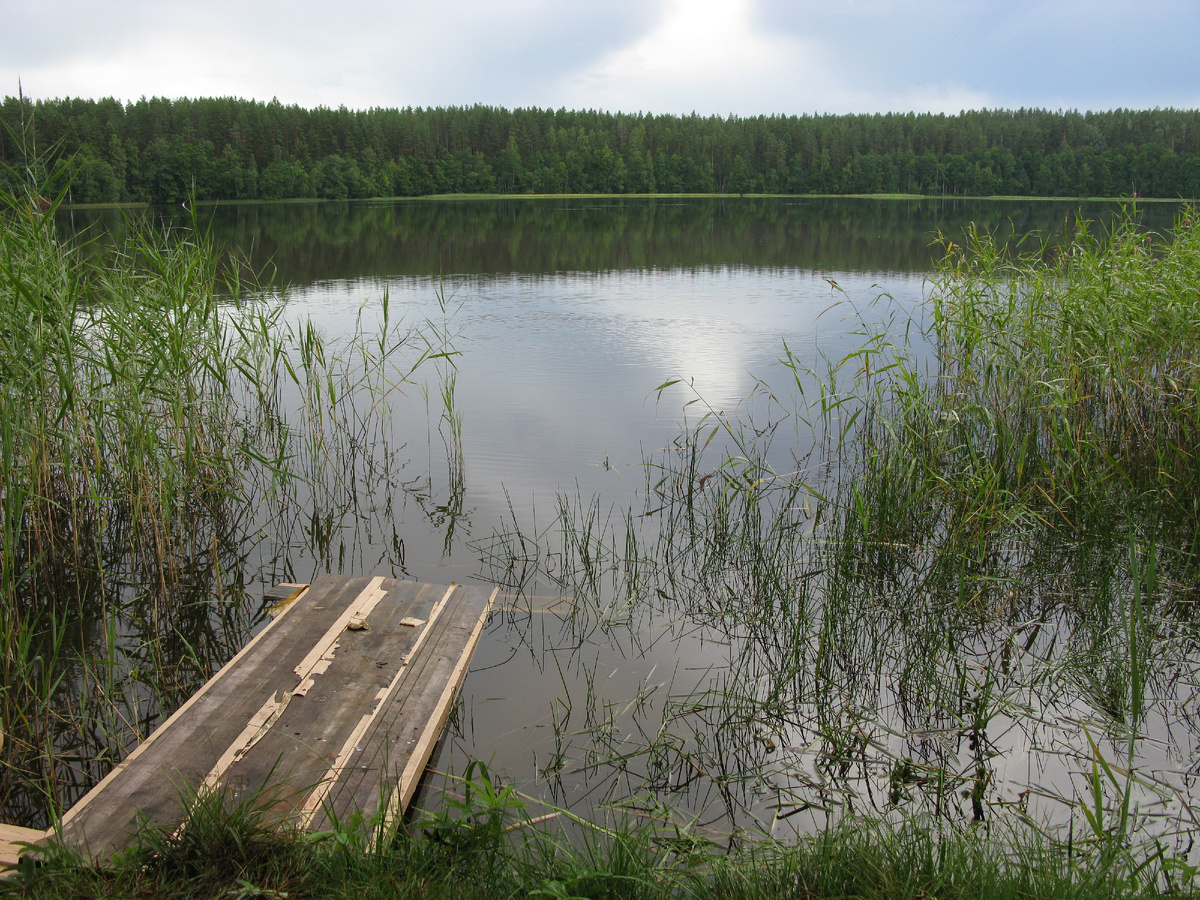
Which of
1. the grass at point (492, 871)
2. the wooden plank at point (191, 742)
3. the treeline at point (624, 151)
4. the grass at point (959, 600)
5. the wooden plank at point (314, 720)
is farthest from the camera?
the treeline at point (624, 151)

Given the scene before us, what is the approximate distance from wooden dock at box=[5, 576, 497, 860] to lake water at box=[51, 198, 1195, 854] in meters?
0.25

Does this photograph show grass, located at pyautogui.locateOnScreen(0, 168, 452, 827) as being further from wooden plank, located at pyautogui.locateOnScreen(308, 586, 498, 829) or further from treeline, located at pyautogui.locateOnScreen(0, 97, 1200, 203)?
treeline, located at pyautogui.locateOnScreen(0, 97, 1200, 203)

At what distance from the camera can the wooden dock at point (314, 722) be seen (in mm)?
2486

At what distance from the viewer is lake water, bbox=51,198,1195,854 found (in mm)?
3088

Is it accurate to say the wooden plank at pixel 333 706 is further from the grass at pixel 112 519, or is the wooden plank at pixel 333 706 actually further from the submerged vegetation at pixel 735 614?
the grass at pixel 112 519

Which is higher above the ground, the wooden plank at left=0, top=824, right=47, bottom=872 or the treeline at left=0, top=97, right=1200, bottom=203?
the treeline at left=0, top=97, right=1200, bottom=203

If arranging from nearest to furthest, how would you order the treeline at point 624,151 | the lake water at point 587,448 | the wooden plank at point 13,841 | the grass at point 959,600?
the wooden plank at point 13,841
the grass at point 959,600
the lake water at point 587,448
the treeline at point 624,151

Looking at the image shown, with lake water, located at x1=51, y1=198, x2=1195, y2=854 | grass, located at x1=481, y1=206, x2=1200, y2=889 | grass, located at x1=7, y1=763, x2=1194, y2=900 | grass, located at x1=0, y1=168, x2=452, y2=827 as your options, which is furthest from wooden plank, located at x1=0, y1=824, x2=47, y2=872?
grass, located at x1=481, y1=206, x2=1200, y2=889


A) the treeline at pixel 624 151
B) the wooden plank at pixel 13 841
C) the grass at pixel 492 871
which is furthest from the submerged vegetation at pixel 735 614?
the treeline at pixel 624 151

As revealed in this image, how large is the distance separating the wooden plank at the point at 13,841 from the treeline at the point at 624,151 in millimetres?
56039

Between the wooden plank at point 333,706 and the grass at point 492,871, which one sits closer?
the grass at point 492,871

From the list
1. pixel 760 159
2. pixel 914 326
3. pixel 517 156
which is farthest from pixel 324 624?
pixel 760 159

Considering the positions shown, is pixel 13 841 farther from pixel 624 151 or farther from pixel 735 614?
pixel 624 151

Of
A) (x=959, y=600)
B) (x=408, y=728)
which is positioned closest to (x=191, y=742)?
(x=408, y=728)
